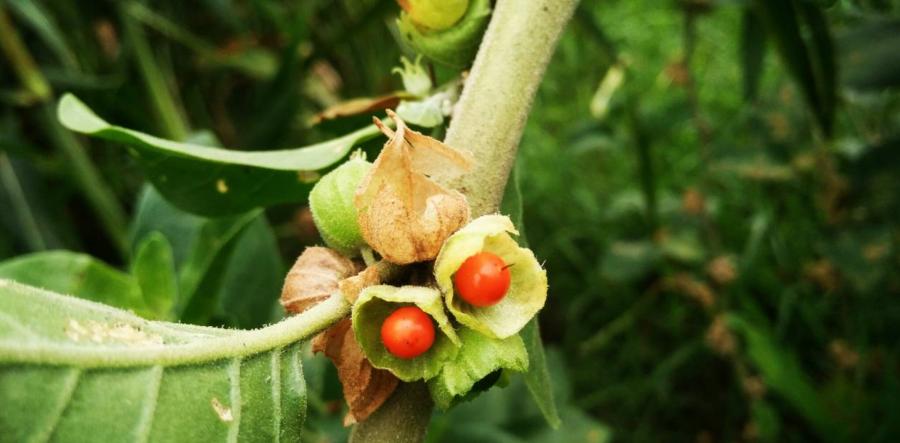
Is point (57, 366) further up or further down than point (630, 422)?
further up

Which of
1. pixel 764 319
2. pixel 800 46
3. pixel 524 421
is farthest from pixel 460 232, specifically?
pixel 764 319

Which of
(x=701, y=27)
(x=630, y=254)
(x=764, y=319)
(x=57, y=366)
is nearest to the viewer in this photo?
(x=57, y=366)

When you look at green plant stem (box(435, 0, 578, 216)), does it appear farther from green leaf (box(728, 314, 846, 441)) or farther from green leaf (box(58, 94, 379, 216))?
green leaf (box(728, 314, 846, 441))

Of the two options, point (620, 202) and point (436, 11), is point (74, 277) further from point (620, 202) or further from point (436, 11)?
point (620, 202)

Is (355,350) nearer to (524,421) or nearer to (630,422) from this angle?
(524,421)

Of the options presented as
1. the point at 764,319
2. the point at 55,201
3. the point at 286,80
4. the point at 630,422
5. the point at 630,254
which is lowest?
the point at 630,422

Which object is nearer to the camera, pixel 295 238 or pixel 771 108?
pixel 771 108

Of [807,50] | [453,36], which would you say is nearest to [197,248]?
[453,36]
